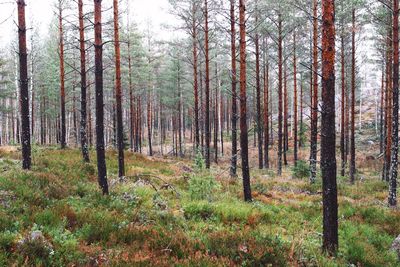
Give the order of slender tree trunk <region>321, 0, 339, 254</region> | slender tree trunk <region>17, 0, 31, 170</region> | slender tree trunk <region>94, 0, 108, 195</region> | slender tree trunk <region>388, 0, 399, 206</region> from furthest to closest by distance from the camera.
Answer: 1. slender tree trunk <region>388, 0, 399, 206</region>
2. slender tree trunk <region>17, 0, 31, 170</region>
3. slender tree trunk <region>94, 0, 108, 195</region>
4. slender tree trunk <region>321, 0, 339, 254</region>

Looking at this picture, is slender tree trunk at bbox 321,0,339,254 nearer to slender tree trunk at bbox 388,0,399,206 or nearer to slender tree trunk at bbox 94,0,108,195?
slender tree trunk at bbox 94,0,108,195

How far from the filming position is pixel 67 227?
7.03 meters

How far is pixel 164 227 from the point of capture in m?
8.05

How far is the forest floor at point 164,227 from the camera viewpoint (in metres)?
5.71

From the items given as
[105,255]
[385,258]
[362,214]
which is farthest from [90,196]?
[362,214]

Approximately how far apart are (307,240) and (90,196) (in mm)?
6116

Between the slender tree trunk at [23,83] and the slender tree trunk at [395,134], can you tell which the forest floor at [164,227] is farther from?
the slender tree trunk at [395,134]

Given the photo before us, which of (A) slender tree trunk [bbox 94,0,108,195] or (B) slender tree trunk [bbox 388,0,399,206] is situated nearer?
(A) slender tree trunk [bbox 94,0,108,195]

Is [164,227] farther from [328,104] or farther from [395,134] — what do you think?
[395,134]

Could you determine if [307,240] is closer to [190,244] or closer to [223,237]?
[223,237]

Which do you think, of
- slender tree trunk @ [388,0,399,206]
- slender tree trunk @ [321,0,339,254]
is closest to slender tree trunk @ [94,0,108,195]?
slender tree trunk @ [321,0,339,254]

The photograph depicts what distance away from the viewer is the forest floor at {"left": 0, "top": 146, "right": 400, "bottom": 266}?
5707 millimetres

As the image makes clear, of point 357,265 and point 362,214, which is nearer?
point 357,265

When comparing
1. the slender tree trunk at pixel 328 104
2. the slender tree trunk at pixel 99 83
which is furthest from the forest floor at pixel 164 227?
the slender tree trunk at pixel 328 104
